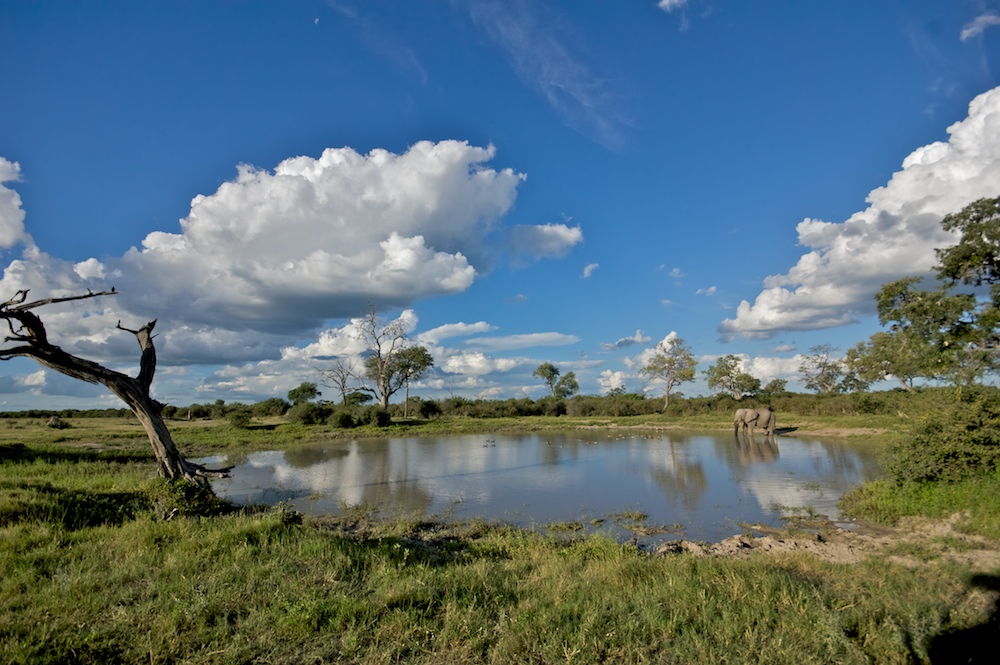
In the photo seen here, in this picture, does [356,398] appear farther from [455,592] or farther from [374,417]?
[455,592]

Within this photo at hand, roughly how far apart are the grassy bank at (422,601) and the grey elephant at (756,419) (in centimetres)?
2925

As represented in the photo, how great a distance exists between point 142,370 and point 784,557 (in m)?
13.5

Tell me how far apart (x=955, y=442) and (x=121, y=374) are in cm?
1829

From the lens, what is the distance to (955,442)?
36.0ft

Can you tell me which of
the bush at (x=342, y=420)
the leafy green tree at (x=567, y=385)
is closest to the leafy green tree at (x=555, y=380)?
the leafy green tree at (x=567, y=385)

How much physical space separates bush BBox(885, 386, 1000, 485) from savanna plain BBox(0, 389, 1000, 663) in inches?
33.3

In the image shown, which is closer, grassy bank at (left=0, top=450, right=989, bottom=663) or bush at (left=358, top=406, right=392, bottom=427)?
grassy bank at (left=0, top=450, right=989, bottom=663)

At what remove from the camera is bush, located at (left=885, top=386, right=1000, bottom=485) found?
10.8m

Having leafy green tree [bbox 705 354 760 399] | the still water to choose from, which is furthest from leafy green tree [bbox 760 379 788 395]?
the still water

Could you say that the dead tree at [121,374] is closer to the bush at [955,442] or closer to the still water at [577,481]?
the still water at [577,481]

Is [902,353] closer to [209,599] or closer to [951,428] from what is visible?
[951,428]

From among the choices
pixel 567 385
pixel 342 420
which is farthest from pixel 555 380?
pixel 342 420

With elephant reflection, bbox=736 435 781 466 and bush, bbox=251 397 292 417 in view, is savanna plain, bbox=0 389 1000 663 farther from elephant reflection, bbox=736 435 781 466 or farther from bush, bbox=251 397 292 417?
bush, bbox=251 397 292 417

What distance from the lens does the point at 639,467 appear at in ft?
68.7
